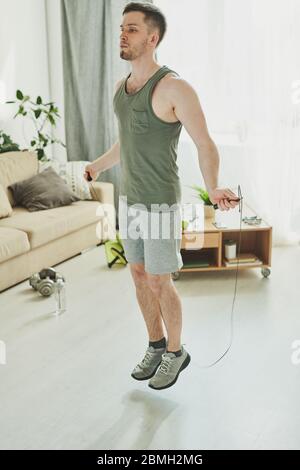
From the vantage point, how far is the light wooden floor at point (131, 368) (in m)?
2.36

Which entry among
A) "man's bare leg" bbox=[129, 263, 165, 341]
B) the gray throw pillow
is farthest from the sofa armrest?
"man's bare leg" bbox=[129, 263, 165, 341]

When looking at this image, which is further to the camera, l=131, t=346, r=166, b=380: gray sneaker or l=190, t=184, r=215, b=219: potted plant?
l=190, t=184, r=215, b=219: potted plant

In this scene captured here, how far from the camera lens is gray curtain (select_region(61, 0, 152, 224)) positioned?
5125 mm

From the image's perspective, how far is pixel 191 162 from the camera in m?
5.25

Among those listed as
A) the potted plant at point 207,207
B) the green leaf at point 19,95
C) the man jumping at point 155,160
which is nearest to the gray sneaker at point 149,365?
the man jumping at point 155,160

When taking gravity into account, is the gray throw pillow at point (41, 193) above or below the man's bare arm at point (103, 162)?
below

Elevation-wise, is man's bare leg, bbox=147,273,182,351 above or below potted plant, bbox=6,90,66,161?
below

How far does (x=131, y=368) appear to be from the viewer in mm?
2879

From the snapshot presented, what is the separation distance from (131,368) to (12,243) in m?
1.34

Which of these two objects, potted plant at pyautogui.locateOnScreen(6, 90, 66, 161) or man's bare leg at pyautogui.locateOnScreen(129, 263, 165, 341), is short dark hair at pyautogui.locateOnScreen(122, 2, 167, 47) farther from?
potted plant at pyautogui.locateOnScreen(6, 90, 66, 161)

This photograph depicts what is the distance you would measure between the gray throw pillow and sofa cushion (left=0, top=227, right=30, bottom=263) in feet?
1.71

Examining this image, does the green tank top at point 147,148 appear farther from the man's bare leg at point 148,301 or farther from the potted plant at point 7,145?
the potted plant at point 7,145

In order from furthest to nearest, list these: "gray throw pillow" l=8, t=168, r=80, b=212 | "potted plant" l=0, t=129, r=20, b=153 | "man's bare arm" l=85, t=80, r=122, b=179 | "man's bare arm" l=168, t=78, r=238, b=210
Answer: "potted plant" l=0, t=129, r=20, b=153 < "gray throw pillow" l=8, t=168, r=80, b=212 < "man's bare arm" l=85, t=80, r=122, b=179 < "man's bare arm" l=168, t=78, r=238, b=210

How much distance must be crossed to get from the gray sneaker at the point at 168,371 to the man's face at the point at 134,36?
4.01ft
